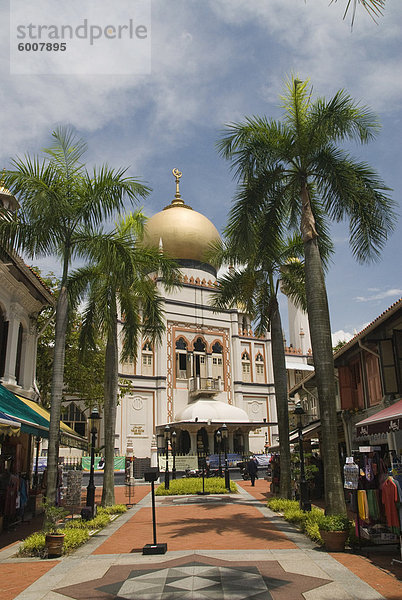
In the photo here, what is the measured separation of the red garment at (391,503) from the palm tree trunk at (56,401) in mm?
6673

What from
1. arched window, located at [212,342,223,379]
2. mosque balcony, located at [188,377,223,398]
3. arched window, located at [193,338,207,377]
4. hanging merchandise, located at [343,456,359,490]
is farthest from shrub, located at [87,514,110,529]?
arched window, located at [212,342,223,379]

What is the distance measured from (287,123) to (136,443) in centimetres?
2924

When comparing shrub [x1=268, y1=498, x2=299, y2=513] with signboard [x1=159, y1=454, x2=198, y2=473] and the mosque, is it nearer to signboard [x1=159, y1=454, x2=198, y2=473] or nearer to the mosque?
signboard [x1=159, y1=454, x2=198, y2=473]

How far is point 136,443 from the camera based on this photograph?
122 ft

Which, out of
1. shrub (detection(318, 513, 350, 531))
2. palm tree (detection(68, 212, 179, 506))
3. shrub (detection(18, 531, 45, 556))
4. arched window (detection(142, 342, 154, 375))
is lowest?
shrub (detection(18, 531, 45, 556))

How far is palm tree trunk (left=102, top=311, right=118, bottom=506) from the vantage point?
16.0m

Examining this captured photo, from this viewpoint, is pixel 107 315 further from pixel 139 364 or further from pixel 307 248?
pixel 139 364

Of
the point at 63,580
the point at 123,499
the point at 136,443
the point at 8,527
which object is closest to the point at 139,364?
the point at 136,443

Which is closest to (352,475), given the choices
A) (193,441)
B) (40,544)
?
(40,544)

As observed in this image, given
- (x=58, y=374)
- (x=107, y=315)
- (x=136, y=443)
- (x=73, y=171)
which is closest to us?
(x=58, y=374)

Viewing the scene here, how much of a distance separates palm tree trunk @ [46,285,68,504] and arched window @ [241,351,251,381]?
33.1 meters

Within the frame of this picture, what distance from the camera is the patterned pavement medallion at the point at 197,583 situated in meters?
6.80

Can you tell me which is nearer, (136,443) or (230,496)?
(230,496)

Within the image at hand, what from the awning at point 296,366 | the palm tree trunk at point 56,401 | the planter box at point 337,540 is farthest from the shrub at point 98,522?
the awning at point 296,366
